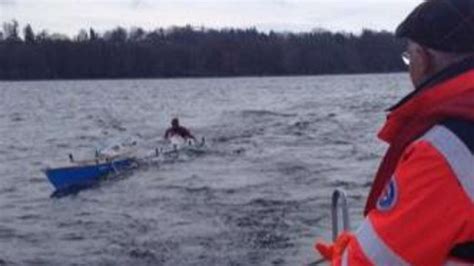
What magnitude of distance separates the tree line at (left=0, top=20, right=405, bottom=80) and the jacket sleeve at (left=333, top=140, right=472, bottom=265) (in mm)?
133188

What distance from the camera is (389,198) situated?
2.62 meters

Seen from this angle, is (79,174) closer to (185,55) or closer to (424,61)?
(424,61)

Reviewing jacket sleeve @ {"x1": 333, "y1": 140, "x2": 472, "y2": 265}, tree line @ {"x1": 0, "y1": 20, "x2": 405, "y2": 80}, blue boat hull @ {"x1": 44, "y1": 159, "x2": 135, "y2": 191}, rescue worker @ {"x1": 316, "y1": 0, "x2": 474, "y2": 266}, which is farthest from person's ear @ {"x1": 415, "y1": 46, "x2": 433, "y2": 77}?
tree line @ {"x1": 0, "y1": 20, "x2": 405, "y2": 80}

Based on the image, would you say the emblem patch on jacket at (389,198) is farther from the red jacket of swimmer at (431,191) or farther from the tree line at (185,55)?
the tree line at (185,55)

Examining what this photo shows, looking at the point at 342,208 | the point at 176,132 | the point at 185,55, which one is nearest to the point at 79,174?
the point at 176,132

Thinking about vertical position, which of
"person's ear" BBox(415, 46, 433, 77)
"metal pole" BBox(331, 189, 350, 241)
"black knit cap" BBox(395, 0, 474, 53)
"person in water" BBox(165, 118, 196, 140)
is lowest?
"person in water" BBox(165, 118, 196, 140)

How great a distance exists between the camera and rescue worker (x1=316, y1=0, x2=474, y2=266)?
253 centimetres

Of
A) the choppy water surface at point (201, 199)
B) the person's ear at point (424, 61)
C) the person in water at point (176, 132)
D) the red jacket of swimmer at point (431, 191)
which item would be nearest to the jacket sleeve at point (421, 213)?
the red jacket of swimmer at point (431, 191)

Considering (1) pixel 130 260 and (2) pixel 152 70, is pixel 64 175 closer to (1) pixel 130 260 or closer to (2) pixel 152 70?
(1) pixel 130 260

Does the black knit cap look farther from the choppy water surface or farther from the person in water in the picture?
the person in water

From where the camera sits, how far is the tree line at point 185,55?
141m

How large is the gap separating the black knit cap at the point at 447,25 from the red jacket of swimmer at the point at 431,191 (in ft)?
0.23

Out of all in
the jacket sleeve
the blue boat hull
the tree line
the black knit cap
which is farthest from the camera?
the tree line

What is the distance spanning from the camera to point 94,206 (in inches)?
894
